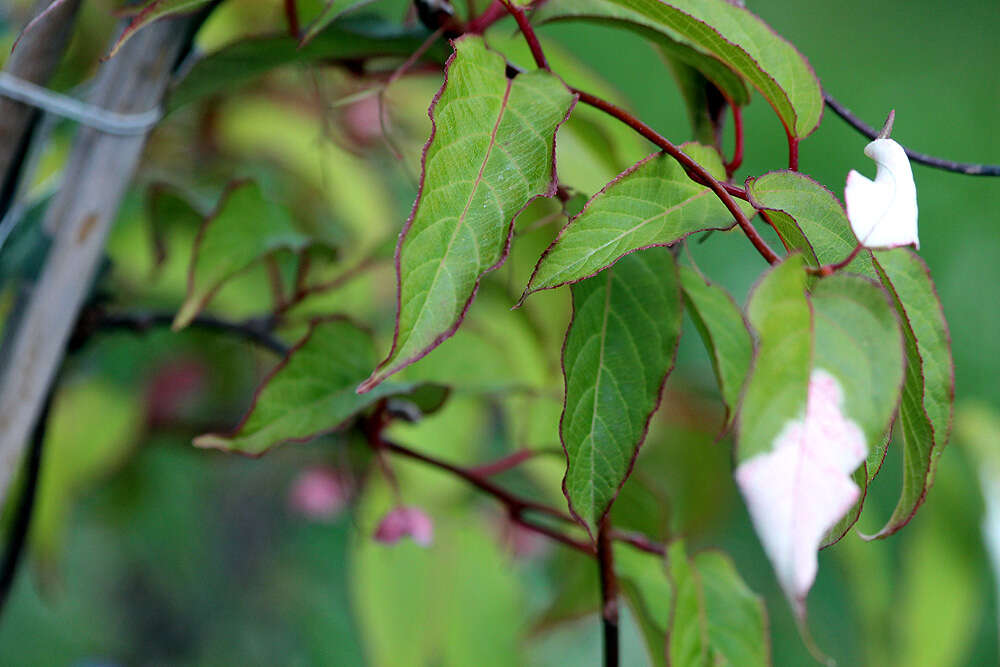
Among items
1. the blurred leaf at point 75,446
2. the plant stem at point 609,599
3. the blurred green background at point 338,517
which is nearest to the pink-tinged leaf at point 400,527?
the blurred green background at point 338,517

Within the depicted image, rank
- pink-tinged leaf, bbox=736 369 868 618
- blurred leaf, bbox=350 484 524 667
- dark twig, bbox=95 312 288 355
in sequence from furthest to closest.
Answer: blurred leaf, bbox=350 484 524 667 < dark twig, bbox=95 312 288 355 < pink-tinged leaf, bbox=736 369 868 618

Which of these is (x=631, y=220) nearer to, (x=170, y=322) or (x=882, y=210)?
(x=882, y=210)

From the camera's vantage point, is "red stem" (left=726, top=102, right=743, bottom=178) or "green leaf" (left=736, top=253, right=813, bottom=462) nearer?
"green leaf" (left=736, top=253, right=813, bottom=462)

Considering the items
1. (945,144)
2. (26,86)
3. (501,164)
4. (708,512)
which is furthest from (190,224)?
(945,144)

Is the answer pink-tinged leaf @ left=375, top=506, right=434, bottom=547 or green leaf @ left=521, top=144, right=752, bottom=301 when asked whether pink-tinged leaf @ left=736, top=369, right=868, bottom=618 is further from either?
pink-tinged leaf @ left=375, top=506, right=434, bottom=547

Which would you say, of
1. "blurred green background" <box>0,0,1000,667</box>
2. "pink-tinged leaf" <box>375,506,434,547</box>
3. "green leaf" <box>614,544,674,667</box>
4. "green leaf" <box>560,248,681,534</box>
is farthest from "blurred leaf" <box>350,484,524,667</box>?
"green leaf" <box>560,248,681,534</box>

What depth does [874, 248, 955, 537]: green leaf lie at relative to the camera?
210 mm

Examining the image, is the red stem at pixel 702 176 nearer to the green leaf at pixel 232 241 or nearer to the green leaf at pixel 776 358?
the green leaf at pixel 776 358

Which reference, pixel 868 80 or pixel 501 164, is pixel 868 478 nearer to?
pixel 501 164

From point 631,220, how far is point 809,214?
0.14ft

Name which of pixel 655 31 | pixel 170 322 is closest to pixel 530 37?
pixel 655 31

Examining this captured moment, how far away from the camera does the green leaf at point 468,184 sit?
20 centimetres

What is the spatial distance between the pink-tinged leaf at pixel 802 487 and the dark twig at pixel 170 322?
278 millimetres

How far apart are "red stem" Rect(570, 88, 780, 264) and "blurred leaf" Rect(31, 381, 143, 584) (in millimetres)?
432
